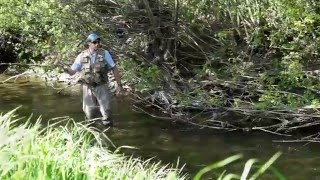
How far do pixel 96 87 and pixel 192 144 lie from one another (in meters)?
1.78

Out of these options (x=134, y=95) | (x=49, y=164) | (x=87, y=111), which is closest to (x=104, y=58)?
(x=87, y=111)

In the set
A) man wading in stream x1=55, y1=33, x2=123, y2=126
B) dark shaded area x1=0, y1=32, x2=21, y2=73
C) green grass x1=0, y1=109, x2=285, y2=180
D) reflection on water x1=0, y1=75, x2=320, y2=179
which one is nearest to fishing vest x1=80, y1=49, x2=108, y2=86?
man wading in stream x1=55, y1=33, x2=123, y2=126

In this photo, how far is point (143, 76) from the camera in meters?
10.9

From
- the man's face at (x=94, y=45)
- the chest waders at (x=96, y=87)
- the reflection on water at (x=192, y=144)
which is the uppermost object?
the man's face at (x=94, y=45)

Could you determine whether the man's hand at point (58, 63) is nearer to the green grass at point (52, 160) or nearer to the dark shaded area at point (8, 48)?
the green grass at point (52, 160)

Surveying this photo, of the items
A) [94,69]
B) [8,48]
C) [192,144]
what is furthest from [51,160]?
[8,48]

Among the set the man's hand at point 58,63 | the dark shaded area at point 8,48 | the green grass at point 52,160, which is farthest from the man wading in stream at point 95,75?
the dark shaded area at point 8,48

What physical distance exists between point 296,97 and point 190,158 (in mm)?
2214

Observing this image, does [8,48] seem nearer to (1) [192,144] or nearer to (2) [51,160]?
(1) [192,144]

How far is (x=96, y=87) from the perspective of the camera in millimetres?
8984

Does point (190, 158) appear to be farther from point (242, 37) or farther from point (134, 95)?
point (134, 95)

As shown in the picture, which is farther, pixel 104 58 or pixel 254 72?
pixel 254 72

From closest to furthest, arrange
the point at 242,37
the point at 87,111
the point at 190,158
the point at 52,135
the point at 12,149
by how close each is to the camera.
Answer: the point at 12,149
the point at 52,135
the point at 190,158
the point at 87,111
the point at 242,37

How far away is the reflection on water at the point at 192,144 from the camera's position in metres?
7.92
